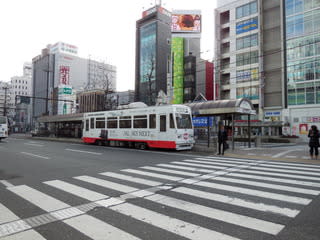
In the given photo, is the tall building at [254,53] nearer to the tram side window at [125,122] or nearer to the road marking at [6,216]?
the tram side window at [125,122]

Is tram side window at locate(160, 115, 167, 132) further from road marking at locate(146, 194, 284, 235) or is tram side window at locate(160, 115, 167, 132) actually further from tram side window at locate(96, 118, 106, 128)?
road marking at locate(146, 194, 284, 235)

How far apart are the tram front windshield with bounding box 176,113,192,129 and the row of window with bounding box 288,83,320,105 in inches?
1151

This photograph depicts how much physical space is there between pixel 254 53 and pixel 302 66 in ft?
29.8

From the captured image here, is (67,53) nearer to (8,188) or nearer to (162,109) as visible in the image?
(162,109)

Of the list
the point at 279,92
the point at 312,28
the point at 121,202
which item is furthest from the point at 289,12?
the point at 121,202

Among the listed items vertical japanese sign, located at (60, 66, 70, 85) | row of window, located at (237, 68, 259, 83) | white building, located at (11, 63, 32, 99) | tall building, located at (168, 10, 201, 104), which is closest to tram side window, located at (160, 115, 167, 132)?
row of window, located at (237, 68, 259, 83)

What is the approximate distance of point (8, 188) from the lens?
5805 mm

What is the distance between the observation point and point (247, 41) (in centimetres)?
4384

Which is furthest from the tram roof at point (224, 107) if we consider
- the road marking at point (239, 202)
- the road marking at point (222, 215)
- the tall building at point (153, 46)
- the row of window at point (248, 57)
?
the tall building at point (153, 46)

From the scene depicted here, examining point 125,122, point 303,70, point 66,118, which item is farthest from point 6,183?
A: point 303,70

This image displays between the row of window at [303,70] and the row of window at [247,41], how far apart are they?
327 inches

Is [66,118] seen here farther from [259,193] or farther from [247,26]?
[247,26]

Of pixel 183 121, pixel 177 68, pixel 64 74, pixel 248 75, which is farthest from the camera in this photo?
pixel 64 74

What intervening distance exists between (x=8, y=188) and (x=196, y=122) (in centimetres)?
3204
